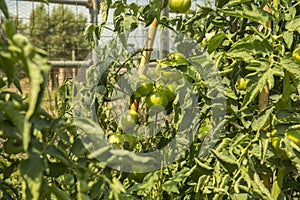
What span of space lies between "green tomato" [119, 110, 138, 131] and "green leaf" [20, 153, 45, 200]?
664 millimetres

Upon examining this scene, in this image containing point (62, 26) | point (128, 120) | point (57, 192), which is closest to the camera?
point (57, 192)

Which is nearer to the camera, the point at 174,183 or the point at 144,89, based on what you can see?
the point at 174,183

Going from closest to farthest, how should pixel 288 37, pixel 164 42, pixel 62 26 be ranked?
1. pixel 288 37
2. pixel 164 42
3. pixel 62 26

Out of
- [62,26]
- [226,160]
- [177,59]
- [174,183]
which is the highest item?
[177,59]

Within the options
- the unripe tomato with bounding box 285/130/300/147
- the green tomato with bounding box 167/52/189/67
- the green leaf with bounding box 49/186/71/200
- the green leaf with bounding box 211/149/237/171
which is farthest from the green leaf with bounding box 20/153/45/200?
the green tomato with bounding box 167/52/189/67

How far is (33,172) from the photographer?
0.49 metres

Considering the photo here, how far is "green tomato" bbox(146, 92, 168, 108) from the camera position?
1155 mm

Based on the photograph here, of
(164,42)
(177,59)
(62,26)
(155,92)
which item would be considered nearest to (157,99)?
(155,92)

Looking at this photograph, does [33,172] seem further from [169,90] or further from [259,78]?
[169,90]

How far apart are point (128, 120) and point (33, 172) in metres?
0.68

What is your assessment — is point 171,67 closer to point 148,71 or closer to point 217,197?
point 148,71

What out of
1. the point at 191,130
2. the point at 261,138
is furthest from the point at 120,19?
the point at 261,138

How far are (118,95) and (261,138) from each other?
0.42 meters

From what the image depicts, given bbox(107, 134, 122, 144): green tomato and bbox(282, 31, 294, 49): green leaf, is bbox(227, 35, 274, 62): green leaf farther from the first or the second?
bbox(107, 134, 122, 144): green tomato
